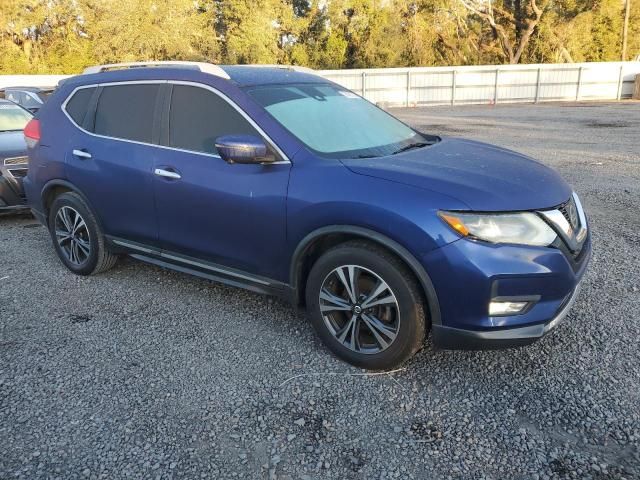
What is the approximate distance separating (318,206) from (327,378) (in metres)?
1.01

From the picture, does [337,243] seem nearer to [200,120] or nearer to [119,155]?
[200,120]

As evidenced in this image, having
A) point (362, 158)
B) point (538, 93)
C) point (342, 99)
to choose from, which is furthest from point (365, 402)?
point (538, 93)

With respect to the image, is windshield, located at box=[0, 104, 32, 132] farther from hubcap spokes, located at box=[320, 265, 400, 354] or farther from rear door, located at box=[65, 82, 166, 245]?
hubcap spokes, located at box=[320, 265, 400, 354]

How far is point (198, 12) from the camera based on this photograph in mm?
40531

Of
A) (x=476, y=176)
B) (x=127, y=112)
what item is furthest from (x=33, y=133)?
(x=476, y=176)

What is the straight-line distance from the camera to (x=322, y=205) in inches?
123

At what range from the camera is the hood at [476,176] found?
9.41 feet

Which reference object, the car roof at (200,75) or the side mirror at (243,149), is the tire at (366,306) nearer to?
the side mirror at (243,149)

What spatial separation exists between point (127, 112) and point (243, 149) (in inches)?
58.5

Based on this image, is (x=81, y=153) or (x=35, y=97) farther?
(x=35, y=97)

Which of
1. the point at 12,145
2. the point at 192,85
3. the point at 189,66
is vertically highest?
the point at 189,66

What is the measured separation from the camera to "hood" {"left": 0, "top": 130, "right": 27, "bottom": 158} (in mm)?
6613

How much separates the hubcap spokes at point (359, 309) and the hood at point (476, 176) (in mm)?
596

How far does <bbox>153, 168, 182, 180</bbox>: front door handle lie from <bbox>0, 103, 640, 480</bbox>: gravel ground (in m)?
1.04
